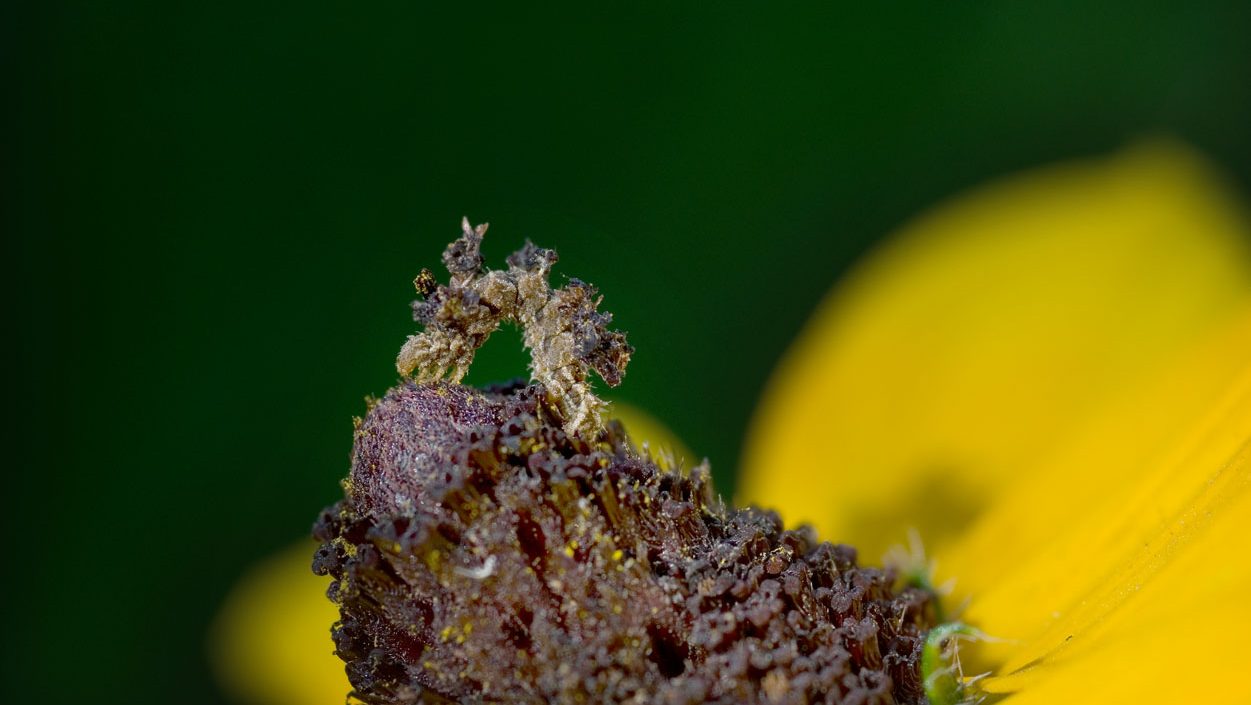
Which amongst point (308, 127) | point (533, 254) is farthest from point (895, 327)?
point (308, 127)

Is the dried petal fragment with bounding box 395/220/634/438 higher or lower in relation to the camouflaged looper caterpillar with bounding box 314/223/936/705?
higher

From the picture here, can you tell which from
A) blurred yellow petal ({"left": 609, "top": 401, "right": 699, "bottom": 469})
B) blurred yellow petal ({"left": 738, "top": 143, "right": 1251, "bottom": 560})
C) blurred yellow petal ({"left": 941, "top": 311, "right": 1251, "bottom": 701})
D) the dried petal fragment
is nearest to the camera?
blurred yellow petal ({"left": 941, "top": 311, "right": 1251, "bottom": 701})

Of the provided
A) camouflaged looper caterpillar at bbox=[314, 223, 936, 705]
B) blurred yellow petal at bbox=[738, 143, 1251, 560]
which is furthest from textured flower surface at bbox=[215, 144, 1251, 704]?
camouflaged looper caterpillar at bbox=[314, 223, 936, 705]

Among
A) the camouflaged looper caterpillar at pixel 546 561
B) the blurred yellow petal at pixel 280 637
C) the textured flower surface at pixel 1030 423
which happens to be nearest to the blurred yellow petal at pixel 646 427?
the textured flower surface at pixel 1030 423

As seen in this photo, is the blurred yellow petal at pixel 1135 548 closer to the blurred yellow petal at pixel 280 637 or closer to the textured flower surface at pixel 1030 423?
the textured flower surface at pixel 1030 423

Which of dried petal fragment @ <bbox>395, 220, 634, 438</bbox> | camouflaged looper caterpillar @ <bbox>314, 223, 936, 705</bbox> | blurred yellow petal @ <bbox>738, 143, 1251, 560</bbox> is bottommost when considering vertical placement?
camouflaged looper caterpillar @ <bbox>314, 223, 936, 705</bbox>

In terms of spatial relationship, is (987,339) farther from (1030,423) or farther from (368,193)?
(368,193)

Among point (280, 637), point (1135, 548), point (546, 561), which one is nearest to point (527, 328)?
A: point (546, 561)

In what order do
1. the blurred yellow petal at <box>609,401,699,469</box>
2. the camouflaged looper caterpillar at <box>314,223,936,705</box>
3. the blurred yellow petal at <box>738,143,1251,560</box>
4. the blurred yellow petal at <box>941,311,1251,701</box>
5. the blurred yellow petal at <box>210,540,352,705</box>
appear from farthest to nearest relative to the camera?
the blurred yellow petal at <box>609,401,699,469</box> → the blurred yellow petal at <box>210,540,352,705</box> → the blurred yellow petal at <box>738,143,1251,560</box> → the camouflaged looper caterpillar at <box>314,223,936,705</box> → the blurred yellow petal at <box>941,311,1251,701</box>

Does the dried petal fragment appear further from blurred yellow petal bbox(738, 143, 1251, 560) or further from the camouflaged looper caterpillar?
blurred yellow petal bbox(738, 143, 1251, 560)
